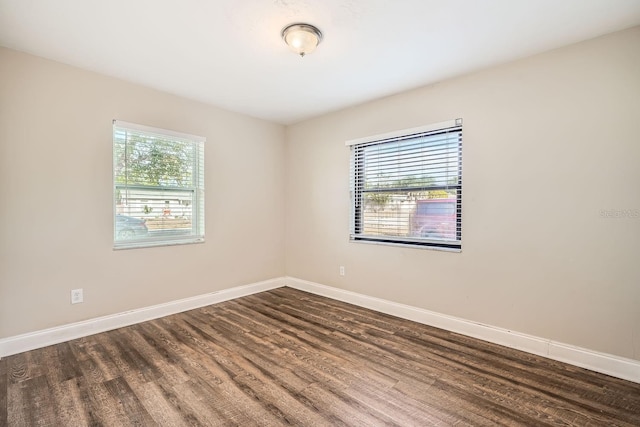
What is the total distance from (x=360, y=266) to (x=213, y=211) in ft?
6.38

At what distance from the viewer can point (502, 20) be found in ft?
6.84

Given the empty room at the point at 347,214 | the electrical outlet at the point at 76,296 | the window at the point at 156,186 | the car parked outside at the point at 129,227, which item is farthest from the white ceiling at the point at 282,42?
the electrical outlet at the point at 76,296

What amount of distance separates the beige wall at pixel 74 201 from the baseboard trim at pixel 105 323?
0.19 ft

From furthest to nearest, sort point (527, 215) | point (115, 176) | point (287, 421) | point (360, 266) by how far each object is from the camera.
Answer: point (360, 266), point (115, 176), point (527, 215), point (287, 421)

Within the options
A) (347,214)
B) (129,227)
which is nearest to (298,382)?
(347,214)

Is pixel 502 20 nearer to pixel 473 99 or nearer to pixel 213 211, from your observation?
pixel 473 99

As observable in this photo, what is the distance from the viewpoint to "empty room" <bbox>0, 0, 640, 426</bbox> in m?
1.99

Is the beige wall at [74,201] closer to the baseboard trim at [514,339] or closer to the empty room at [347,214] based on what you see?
the empty room at [347,214]

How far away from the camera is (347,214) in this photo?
3938mm

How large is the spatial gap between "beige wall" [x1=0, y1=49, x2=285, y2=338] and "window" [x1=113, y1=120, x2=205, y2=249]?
88 millimetres

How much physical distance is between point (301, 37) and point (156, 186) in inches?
86.9

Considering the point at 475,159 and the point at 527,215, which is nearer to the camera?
the point at 527,215

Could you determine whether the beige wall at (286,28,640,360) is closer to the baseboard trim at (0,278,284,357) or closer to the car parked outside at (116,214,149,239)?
the baseboard trim at (0,278,284,357)

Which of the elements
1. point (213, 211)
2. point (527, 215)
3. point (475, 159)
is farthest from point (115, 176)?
point (527, 215)
